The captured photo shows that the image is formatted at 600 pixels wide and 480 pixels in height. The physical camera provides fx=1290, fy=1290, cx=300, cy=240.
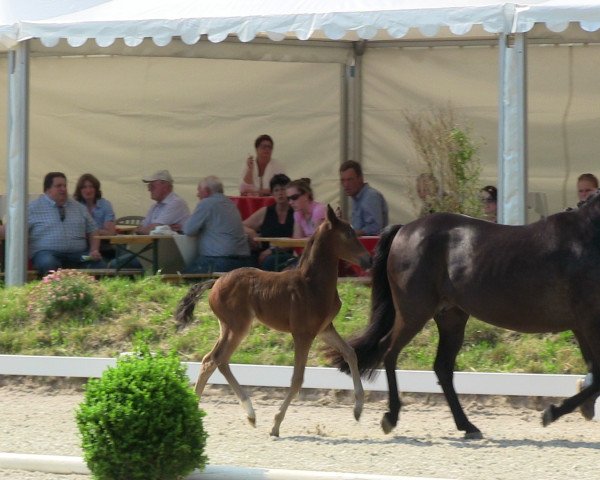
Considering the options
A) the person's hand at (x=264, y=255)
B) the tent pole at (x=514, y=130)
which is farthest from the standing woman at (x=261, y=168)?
the tent pole at (x=514, y=130)

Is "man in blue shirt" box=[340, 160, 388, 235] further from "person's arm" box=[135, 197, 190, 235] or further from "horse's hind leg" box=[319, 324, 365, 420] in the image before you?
"horse's hind leg" box=[319, 324, 365, 420]

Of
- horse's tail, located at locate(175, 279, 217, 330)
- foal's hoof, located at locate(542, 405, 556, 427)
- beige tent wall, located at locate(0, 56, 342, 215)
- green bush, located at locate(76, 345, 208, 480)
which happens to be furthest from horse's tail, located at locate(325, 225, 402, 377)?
beige tent wall, located at locate(0, 56, 342, 215)

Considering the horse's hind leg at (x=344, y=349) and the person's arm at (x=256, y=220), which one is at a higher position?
the person's arm at (x=256, y=220)

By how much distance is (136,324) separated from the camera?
10.4 meters

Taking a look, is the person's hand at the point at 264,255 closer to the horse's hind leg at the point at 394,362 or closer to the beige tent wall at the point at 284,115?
the beige tent wall at the point at 284,115

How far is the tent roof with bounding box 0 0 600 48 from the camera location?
10.2 metres

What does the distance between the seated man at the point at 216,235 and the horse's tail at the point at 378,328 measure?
3.95 m

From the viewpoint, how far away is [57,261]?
12.5 metres

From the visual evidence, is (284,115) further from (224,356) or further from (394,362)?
(394,362)

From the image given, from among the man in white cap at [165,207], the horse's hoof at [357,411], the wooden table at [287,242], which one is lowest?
the horse's hoof at [357,411]

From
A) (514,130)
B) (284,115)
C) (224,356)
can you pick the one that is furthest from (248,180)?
(224,356)

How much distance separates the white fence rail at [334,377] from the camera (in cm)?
890

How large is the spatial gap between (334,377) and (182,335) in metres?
1.50

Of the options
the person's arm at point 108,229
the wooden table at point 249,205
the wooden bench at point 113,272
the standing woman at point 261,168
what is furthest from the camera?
the standing woman at point 261,168
